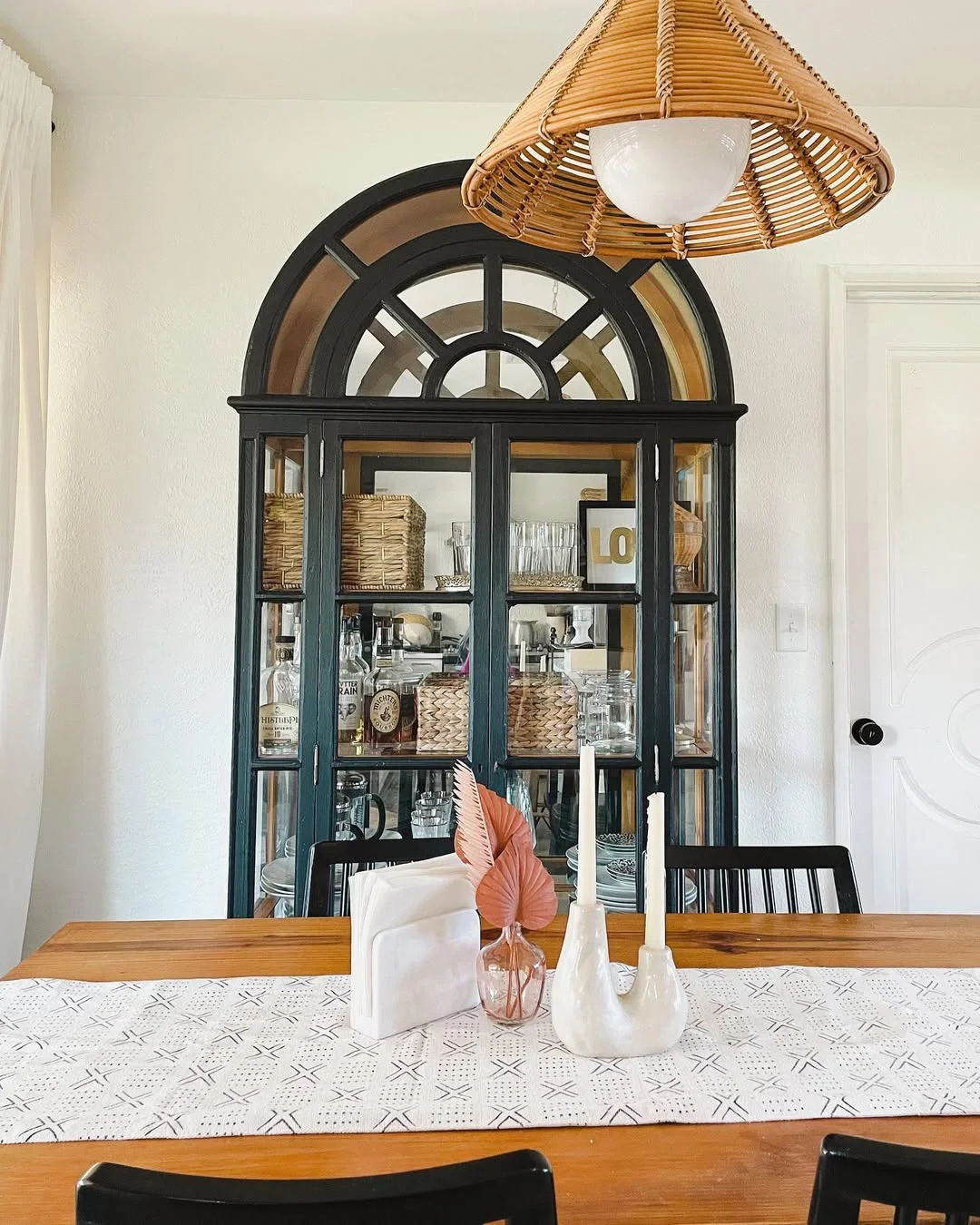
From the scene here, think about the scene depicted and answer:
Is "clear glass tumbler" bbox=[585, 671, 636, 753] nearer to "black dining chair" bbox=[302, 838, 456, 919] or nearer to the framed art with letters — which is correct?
the framed art with letters

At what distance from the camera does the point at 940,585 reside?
2.43 m

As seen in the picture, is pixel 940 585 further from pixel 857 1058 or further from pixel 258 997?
pixel 258 997

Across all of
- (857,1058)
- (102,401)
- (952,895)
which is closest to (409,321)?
(102,401)

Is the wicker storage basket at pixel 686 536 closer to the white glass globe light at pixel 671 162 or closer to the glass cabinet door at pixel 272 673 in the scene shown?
the glass cabinet door at pixel 272 673

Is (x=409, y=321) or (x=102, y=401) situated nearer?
(x=409, y=321)

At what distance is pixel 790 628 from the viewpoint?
236 centimetres

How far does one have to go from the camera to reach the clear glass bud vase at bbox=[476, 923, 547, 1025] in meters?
1.04

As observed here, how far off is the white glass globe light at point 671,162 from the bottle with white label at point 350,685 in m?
1.25

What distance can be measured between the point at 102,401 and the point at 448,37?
126cm

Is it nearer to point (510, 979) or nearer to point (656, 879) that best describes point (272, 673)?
point (510, 979)

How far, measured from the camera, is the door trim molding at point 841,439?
234cm

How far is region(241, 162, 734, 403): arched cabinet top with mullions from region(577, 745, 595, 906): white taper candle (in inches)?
49.1

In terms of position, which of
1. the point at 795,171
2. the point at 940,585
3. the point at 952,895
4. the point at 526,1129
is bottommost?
the point at 952,895

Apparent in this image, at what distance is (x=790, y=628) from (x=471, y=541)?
93 centimetres
